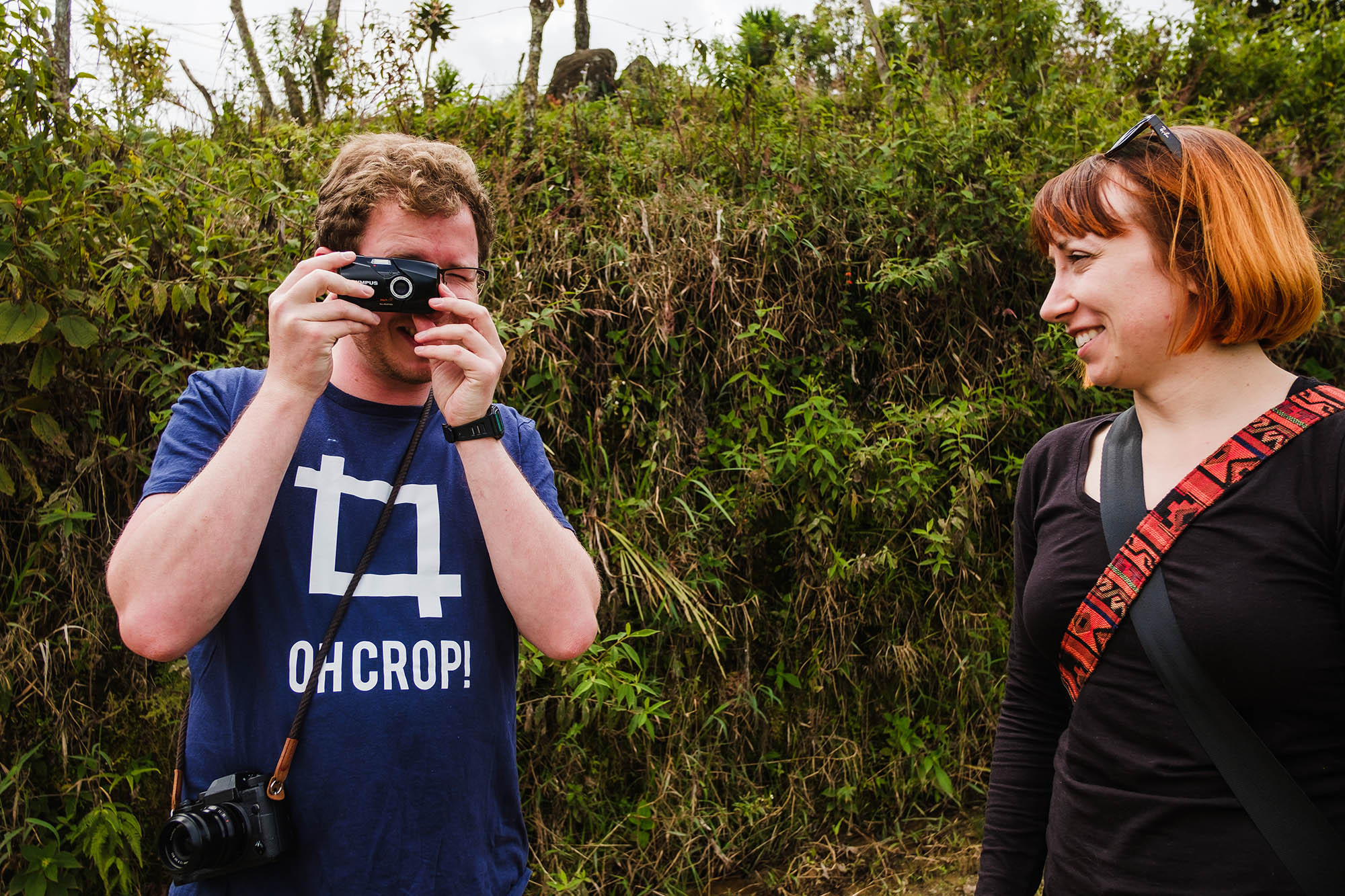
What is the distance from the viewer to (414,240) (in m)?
1.52

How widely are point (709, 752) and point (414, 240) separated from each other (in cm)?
233

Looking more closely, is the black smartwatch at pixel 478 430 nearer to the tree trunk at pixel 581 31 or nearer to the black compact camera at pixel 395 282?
the black compact camera at pixel 395 282

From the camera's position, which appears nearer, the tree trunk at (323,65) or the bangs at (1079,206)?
the bangs at (1079,206)

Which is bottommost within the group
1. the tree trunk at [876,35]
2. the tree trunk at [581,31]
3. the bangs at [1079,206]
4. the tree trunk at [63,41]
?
the bangs at [1079,206]

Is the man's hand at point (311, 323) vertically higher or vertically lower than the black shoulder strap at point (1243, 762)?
higher

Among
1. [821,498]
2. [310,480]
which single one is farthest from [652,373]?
[310,480]

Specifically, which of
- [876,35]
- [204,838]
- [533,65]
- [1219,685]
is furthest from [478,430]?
[876,35]

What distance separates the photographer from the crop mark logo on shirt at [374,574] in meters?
1.36

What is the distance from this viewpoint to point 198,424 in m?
1.38

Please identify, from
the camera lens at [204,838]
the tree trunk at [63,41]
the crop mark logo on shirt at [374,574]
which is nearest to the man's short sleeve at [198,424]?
the crop mark logo on shirt at [374,574]

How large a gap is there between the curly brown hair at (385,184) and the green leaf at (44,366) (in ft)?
4.66

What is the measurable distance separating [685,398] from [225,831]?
2.64 meters

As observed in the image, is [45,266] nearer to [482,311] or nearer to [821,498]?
[482,311]

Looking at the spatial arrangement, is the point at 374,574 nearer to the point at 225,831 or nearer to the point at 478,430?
the point at 478,430
